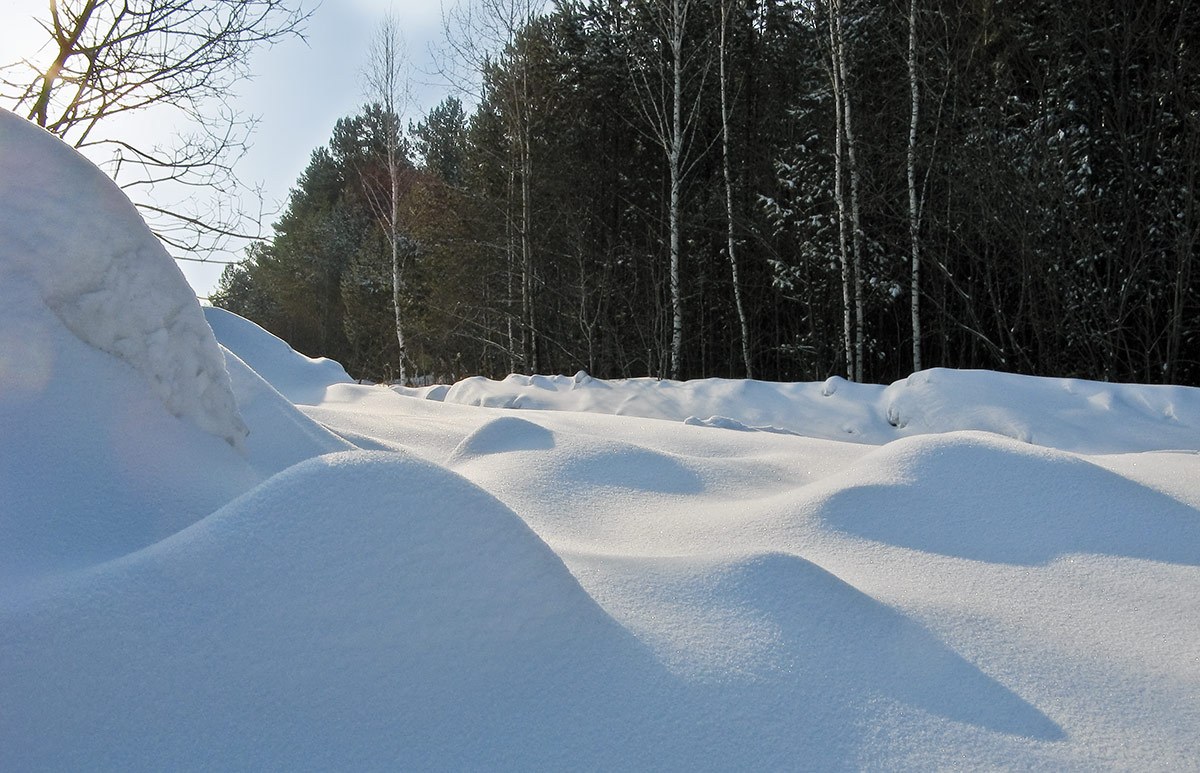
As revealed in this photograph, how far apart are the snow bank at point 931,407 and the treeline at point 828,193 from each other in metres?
3.27

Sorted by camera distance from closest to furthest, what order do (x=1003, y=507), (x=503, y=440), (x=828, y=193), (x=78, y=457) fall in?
(x=78, y=457)
(x=1003, y=507)
(x=503, y=440)
(x=828, y=193)

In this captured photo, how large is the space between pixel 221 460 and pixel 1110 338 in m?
8.63

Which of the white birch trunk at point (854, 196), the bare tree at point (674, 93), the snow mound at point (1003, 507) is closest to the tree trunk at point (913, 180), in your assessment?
the white birch trunk at point (854, 196)

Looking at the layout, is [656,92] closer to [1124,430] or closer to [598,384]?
[598,384]

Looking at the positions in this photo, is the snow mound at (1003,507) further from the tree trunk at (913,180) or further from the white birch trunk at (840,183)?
the white birch trunk at (840,183)

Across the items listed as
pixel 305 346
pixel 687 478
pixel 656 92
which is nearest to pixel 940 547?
pixel 687 478

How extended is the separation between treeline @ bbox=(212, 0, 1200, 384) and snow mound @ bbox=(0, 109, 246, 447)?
7.95m

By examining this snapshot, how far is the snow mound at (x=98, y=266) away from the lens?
1.68m

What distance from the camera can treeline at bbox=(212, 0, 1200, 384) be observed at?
25.2 ft

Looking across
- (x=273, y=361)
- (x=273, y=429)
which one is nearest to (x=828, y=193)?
(x=273, y=361)

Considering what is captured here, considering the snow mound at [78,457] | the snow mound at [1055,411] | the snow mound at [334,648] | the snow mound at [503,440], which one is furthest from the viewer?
the snow mound at [1055,411]

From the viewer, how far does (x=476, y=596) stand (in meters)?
1.28

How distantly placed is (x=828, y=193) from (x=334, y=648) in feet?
32.7

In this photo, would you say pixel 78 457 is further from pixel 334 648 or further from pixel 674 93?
pixel 674 93
